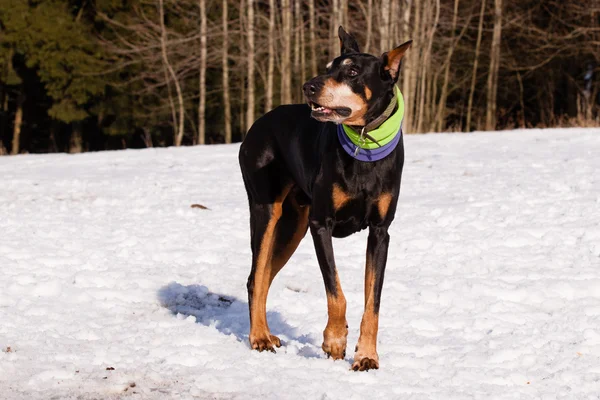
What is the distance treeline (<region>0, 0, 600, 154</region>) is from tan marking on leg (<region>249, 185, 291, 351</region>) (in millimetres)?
25962

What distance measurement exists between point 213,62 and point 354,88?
32.8 meters

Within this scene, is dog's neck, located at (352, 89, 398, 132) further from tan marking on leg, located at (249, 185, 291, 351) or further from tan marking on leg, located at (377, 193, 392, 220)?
tan marking on leg, located at (249, 185, 291, 351)

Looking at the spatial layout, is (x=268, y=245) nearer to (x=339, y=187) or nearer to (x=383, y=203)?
(x=339, y=187)

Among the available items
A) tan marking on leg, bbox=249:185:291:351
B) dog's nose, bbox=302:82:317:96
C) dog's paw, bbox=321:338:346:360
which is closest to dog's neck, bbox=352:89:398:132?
dog's nose, bbox=302:82:317:96

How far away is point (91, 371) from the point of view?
15.6 ft

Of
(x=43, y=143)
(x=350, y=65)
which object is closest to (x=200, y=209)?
(x=350, y=65)

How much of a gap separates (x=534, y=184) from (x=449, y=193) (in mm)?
1165

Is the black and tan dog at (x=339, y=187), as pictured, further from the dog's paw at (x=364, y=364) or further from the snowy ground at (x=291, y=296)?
the snowy ground at (x=291, y=296)

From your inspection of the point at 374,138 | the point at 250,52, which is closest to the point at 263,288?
the point at 374,138

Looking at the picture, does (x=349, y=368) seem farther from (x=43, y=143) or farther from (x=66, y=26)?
(x=43, y=143)

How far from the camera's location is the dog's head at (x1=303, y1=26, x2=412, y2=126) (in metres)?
4.58

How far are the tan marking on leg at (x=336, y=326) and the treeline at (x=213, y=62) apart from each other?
26635 mm

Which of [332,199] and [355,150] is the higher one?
[355,150]

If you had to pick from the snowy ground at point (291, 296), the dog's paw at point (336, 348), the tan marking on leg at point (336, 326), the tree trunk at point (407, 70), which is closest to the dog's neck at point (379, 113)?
the tan marking on leg at point (336, 326)
